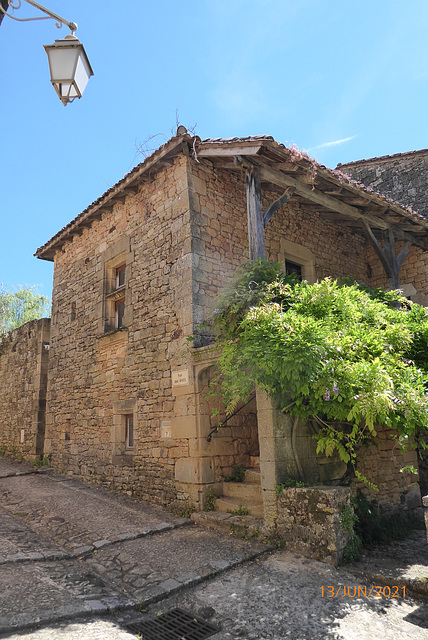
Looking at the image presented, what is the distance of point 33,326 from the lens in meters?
11.3

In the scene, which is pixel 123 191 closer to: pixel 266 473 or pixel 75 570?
pixel 266 473

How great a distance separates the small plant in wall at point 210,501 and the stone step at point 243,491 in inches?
8.3

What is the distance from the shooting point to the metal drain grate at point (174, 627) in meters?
3.17

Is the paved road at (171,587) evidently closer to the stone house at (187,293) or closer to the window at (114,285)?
the stone house at (187,293)

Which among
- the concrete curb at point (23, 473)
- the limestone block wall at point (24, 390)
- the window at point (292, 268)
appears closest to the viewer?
the window at point (292, 268)

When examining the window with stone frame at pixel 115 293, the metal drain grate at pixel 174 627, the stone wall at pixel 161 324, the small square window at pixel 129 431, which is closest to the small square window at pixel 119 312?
the window with stone frame at pixel 115 293

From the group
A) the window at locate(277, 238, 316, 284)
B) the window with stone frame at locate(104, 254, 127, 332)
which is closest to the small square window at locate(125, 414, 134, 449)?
the window with stone frame at locate(104, 254, 127, 332)

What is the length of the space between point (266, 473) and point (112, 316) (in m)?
4.62

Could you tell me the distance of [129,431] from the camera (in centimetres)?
746

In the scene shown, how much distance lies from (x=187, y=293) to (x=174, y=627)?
407cm

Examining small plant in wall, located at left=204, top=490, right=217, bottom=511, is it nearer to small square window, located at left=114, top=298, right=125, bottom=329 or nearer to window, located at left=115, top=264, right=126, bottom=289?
small square window, located at left=114, top=298, right=125, bottom=329

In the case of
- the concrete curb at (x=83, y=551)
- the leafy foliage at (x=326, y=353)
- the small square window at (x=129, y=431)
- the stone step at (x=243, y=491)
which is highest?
the leafy foliage at (x=326, y=353)

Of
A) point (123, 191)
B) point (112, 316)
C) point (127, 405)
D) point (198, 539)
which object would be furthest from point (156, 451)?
point (123, 191)

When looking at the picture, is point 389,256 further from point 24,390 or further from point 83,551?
point 24,390
